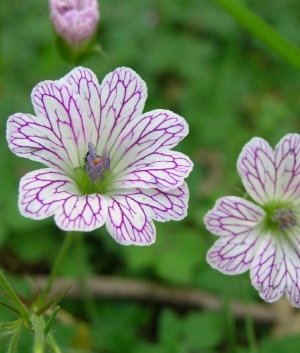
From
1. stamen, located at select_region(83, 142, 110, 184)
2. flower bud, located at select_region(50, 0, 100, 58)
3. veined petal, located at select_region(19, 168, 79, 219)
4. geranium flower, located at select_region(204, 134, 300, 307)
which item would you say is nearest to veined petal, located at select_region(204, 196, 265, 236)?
geranium flower, located at select_region(204, 134, 300, 307)

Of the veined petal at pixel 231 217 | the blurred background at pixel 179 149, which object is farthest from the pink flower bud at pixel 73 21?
the veined petal at pixel 231 217

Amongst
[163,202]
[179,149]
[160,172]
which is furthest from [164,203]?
[179,149]

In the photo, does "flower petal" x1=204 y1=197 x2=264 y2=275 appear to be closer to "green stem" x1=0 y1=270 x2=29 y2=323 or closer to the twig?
"green stem" x1=0 y1=270 x2=29 y2=323


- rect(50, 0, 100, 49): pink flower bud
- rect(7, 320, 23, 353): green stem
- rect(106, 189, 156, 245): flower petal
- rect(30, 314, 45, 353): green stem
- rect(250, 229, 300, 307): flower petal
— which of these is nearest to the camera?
rect(30, 314, 45, 353): green stem

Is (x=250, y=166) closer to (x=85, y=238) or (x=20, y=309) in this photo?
(x=20, y=309)

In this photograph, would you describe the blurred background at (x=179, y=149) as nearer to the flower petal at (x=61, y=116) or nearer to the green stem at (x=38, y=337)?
the flower petal at (x=61, y=116)

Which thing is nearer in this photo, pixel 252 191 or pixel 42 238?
pixel 252 191

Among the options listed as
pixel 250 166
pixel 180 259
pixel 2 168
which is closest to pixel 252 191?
pixel 250 166
